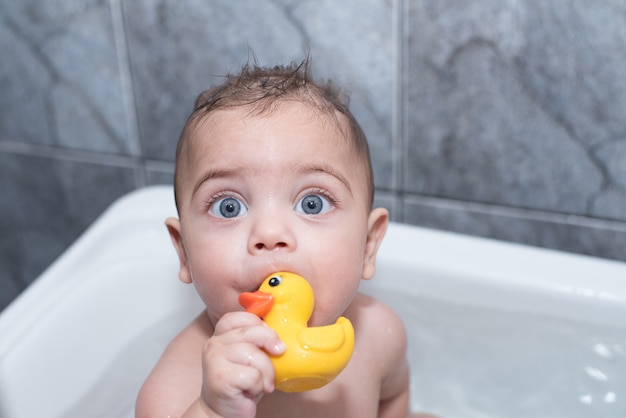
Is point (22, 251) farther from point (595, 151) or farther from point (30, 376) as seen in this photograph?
point (595, 151)

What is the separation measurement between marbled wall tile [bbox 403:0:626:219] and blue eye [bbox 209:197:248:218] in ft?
1.44

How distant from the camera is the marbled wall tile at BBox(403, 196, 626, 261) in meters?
1.15

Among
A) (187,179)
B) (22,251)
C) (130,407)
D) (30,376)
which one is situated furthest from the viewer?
(22,251)

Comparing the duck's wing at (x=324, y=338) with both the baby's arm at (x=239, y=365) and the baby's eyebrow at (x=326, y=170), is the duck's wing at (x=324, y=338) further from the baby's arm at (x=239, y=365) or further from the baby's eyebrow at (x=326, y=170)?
the baby's eyebrow at (x=326, y=170)

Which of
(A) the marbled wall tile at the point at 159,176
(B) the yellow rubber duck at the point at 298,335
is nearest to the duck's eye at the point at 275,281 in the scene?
(B) the yellow rubber duck at the point at 298,335

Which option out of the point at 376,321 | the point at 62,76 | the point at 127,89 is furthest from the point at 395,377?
the point at 62,76

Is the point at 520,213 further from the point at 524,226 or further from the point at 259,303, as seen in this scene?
the point at 259,303

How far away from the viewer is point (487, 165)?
116 cm

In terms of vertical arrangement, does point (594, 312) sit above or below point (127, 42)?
below

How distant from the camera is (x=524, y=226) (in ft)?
3.91

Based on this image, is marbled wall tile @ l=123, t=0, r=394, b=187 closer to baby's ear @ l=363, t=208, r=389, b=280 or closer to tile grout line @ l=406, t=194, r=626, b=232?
tile grout line @ l=406, t=194, r=626, b=232

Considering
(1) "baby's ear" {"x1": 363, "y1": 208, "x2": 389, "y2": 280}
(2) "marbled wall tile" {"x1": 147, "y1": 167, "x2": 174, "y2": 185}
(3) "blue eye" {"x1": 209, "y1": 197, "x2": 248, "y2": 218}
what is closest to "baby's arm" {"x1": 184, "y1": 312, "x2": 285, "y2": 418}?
(3) "blue eye" {"x1": 209, "y1": 197, "x2": 248, "y2": 218}

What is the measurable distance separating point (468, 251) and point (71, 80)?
700mm

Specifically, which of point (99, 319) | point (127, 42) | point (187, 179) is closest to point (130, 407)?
point (99, 319)
